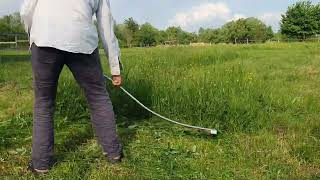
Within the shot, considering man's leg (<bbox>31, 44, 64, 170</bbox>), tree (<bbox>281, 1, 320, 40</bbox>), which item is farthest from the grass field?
tree (<bbox>281, 1, 320, 40</bbox>)

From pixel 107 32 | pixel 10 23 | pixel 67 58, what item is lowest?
pixel 67 58

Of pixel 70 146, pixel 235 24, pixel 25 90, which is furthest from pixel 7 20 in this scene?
pixel 70 146

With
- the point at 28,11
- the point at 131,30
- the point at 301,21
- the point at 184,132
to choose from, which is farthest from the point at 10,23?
the point at 28,11

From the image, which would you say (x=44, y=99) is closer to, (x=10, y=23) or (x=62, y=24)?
(x=62, y=24)

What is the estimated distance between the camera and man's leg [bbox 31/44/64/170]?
13.0 ft

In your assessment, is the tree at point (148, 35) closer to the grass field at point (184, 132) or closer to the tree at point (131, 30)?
the tree at point (131, 30)

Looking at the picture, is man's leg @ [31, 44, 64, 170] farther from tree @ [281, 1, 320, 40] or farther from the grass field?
tree @ [281, 1, 320, 40]

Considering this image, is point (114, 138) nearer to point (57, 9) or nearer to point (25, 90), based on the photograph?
point (57, 9)

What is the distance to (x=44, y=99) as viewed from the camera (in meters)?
4.07

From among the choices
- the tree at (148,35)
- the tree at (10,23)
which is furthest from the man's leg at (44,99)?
the tree at (148,35)

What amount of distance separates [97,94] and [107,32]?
0.54 meters

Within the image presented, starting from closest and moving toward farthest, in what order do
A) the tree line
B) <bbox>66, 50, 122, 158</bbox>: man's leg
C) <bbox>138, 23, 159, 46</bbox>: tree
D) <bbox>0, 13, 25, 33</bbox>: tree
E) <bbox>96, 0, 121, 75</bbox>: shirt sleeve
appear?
<bbox>66, 50, 122, 158</bbox>: man's leg < <bbox>96, 0, 121, 75</bbox>: shirt sleeve < <bbox>0, 13, 25, 33</bbox>: tree < the tree line < <bbox>138, 23, 159, 46</bbox>: tree

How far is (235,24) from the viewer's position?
9694cm

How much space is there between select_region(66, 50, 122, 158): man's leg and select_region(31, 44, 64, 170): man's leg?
15 cm
